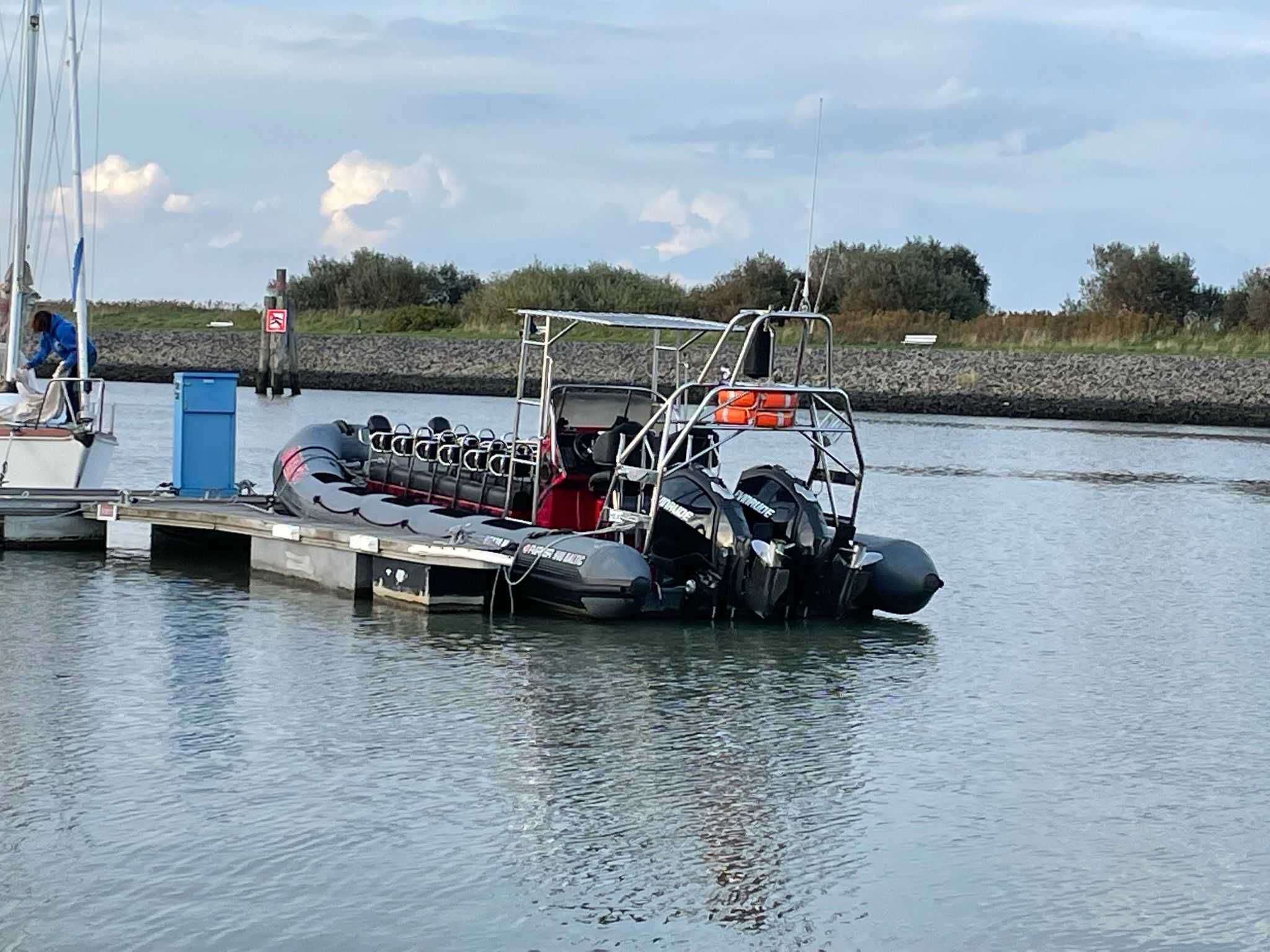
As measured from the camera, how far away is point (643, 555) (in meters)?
12.8

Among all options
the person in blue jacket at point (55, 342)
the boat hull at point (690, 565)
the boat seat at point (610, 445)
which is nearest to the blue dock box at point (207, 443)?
the person in blue jacket at point (55, 342)

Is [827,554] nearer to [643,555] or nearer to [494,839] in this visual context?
[643,555]

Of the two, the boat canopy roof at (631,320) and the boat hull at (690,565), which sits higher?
the boat canopy roof at (631,320)

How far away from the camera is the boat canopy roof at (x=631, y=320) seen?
44.1 feet

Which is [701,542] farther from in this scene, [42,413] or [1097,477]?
[1097,477]

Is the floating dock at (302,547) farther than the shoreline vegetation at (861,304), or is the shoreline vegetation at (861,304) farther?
the shoreline vegetation at (861,304)

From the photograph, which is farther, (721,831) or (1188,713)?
(1188,713)

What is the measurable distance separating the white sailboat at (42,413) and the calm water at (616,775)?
22.2 inches

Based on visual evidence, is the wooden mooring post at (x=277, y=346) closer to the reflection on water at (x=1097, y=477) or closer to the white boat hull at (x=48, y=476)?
the reflection on water at (x=1097, y=477)

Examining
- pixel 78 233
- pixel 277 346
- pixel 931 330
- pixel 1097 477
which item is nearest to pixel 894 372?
pixel 931 330

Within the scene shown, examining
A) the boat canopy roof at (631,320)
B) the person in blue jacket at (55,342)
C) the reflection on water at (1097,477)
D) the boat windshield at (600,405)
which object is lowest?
the reflection on water at (1097,477)

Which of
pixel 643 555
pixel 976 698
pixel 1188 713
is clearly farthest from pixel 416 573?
pixel 1188 713

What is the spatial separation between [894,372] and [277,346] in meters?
17.1

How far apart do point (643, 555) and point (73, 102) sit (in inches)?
353
